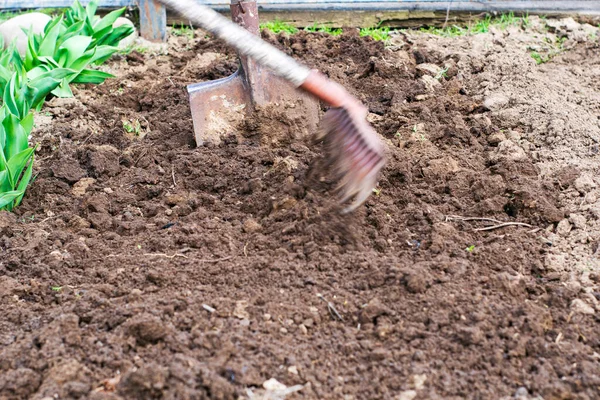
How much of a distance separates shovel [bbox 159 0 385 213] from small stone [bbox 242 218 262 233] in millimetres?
351

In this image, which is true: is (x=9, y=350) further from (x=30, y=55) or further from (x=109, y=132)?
(x=30, y=55)

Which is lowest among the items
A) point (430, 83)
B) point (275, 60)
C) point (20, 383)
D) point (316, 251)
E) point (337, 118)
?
point (20, 383)

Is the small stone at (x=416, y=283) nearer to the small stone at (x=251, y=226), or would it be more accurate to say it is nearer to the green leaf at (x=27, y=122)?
the small stone at (x=251, y=226)

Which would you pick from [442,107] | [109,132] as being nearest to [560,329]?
[442,107]

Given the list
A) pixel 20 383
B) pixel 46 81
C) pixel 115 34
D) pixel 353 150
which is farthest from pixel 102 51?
pixel 20 383

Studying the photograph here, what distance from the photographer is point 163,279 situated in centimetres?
249

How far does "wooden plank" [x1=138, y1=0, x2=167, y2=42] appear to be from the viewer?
15.7 feet

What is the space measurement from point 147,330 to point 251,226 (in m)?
0.72

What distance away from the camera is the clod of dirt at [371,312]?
2275 millimetres

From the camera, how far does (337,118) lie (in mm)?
2570

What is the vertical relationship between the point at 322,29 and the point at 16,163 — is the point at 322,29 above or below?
above

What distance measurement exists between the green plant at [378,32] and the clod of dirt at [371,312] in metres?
2.71

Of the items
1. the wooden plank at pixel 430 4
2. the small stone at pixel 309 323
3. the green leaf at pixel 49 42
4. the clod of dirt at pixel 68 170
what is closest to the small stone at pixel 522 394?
the small stone at pixel 309 323

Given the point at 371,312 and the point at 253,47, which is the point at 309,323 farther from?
the point at 253,47
